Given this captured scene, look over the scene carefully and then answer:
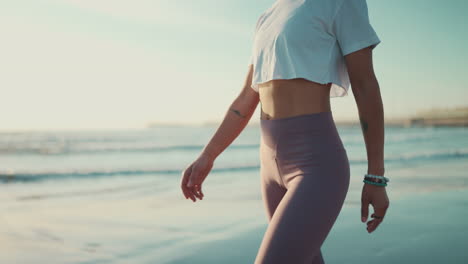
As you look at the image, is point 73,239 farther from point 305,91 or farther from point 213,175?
point 213,175

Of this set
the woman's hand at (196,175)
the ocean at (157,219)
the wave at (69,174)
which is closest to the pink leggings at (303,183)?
the woman's hand at (196,175)

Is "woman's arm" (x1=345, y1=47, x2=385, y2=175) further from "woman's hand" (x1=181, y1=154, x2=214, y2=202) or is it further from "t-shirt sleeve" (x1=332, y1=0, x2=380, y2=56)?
"woman's hand" (x1=181, y1=154, x2=214, y2=202)

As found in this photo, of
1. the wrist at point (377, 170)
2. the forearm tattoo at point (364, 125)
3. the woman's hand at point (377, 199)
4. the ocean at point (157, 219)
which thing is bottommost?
the ocean at point (157, 219)

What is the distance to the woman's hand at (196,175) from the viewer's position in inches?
78.0

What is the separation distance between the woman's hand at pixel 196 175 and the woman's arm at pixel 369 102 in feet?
2.73

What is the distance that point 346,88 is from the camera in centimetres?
172

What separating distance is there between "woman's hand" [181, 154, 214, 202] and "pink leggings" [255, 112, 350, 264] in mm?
413

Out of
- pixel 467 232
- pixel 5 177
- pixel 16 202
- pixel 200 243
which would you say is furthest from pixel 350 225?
pixel 5 177

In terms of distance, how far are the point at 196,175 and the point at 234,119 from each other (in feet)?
1.18

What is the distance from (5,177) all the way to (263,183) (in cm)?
1247

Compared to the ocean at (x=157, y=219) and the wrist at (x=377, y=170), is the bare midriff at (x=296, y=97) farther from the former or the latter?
the ocean at (x=157, y=219)

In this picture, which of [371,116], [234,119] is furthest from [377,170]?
[234,119]

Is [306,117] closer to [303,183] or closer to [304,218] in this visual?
[303,183]

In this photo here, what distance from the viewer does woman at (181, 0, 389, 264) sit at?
1483 millimetres
